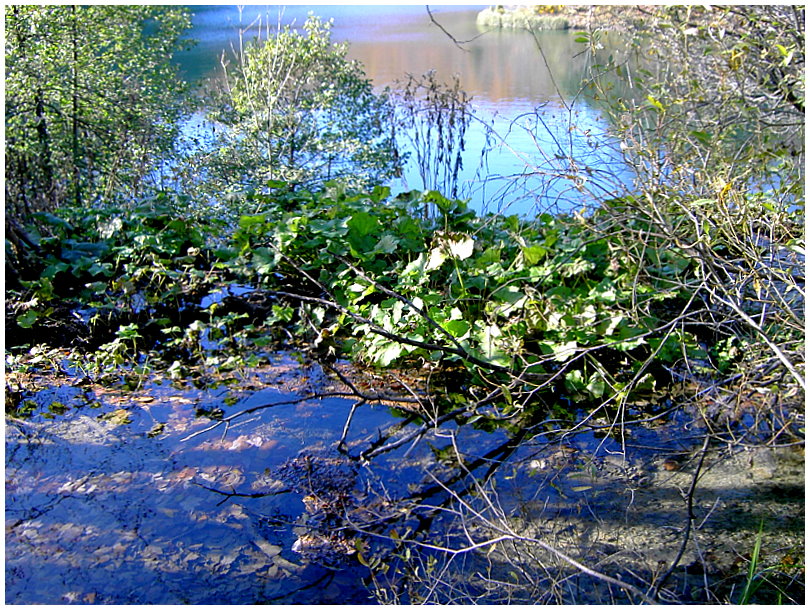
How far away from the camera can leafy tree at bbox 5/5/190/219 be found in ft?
17.6

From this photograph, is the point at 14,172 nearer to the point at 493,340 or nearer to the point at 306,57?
the point at 306,57

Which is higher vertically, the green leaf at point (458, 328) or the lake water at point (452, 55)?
the lake water at point (452, 55)

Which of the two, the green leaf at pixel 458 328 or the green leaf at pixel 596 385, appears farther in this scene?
the green leaf at pixel 458 328

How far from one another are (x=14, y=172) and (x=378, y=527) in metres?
4.24

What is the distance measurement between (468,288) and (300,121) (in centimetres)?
273

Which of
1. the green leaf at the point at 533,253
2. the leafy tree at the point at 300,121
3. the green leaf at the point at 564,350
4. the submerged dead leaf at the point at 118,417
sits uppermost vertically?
the leafy tree at the point at 300,121

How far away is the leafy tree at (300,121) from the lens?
19.2 ft

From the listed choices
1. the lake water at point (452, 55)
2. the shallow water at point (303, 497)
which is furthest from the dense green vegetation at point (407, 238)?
the lake water at point (452, 55)

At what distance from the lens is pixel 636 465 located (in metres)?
3.09

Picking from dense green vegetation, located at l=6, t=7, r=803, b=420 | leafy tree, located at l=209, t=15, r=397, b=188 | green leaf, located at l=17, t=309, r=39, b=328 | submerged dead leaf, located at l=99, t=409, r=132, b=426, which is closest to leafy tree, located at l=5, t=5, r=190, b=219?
dense green vegetation, located at l=6, t=7, r=803, b=420

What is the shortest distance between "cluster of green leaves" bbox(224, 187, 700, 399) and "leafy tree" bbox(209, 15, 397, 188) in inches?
44.9

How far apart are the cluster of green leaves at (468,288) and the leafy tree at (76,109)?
1788mm

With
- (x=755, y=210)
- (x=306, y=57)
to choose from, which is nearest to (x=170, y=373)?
(x=755, y=210)

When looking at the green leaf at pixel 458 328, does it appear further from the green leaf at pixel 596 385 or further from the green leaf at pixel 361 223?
the green leaf at pixel 361 223
